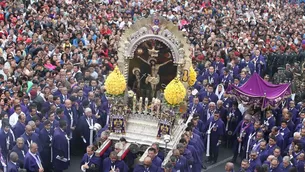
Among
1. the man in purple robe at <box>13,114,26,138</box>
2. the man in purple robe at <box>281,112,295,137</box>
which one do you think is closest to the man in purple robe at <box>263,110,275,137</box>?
the man in purple robe at <box>281,112,295,137</box>

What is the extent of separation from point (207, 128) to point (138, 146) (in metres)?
2.99

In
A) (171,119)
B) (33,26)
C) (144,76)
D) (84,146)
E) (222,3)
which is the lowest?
(84,146)

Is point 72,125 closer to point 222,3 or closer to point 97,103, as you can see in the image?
point 97,103

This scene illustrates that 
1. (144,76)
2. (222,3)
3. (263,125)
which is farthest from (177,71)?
(222,3)

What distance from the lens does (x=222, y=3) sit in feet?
102

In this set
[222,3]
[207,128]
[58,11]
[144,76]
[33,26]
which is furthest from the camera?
[222,3]

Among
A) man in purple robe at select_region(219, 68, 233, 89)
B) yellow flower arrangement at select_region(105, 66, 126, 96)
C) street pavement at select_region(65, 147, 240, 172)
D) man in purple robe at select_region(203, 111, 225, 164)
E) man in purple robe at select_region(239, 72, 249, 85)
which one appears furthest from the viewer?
man in purple robe at select_region(219, 68, 233, 89)

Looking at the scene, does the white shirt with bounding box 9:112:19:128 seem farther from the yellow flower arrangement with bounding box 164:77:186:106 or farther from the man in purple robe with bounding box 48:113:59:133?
the yellow flower arrangement with bounding box 164:77:186:106

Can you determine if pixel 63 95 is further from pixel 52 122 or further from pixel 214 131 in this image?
pixel 214 131

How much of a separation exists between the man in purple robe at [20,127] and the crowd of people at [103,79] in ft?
0.08

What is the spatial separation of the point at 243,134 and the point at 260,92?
5.77 ft

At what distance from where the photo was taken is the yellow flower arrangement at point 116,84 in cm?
1417

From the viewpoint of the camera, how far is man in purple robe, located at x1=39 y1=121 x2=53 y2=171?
14.0m

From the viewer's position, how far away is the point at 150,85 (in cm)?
1505
